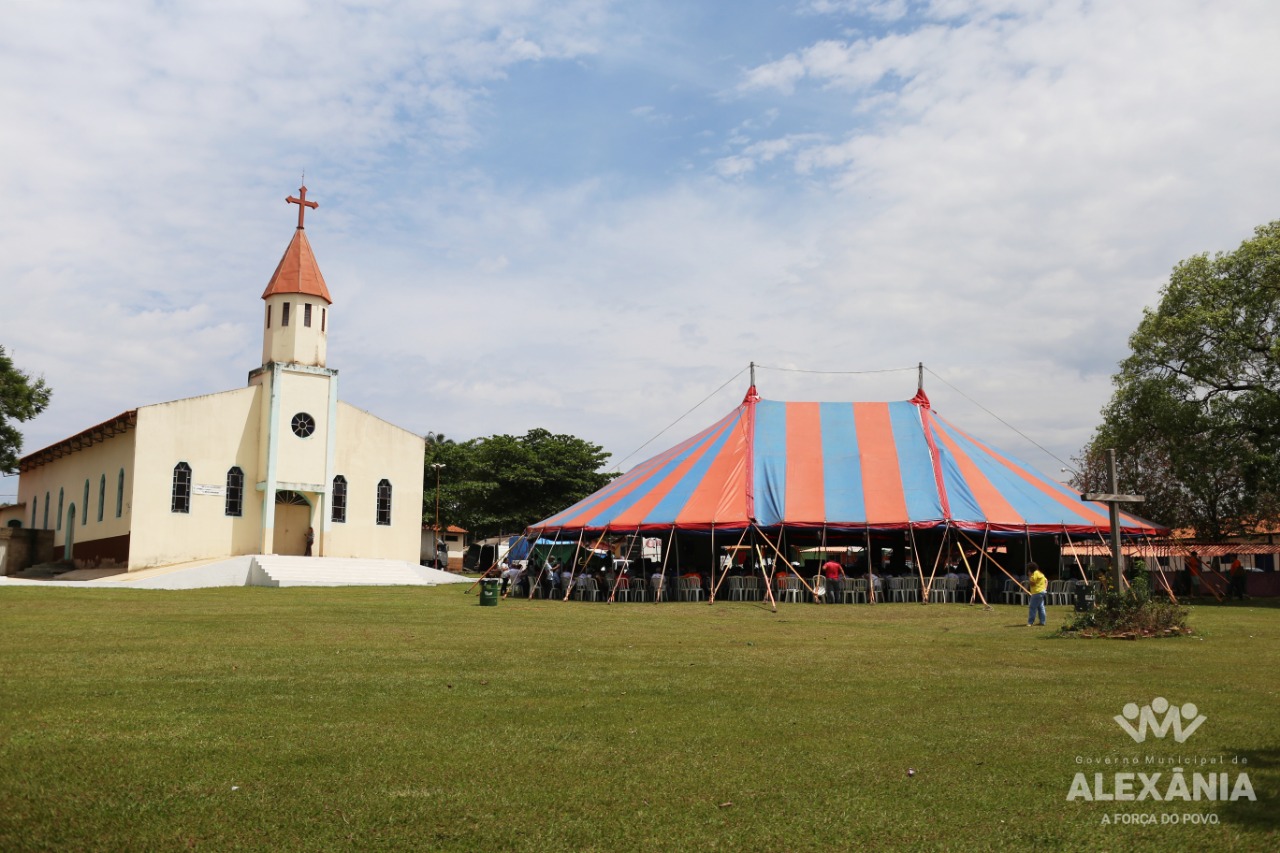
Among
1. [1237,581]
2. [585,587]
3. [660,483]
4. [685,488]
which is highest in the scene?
[660,483]

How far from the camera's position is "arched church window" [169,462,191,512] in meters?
30.1

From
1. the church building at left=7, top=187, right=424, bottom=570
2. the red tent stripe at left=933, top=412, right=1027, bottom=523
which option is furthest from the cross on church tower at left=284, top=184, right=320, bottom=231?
the red tent stripe at left=933, top=412, right=1027, bottom=523

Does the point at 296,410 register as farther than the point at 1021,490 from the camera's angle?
Yes

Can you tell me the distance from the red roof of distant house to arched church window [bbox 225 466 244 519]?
5.51 m

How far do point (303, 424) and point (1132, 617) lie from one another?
24.7m

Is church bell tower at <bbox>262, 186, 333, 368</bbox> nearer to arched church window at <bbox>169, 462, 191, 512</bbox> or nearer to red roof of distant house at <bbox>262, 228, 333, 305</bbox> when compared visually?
red roof of distant house at <bbox>262, 228, 333, 305</bbox>

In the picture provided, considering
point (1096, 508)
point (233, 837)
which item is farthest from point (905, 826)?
point (1096, 508)

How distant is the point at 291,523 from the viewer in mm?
32219

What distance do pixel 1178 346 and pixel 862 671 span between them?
1908cm

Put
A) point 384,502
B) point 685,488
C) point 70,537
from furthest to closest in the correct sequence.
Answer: point 70,537 → point 384,502 → point 685,488

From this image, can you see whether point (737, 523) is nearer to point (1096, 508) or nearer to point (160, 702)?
point (1096, 508)

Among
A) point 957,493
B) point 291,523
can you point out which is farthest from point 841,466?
point 291,523

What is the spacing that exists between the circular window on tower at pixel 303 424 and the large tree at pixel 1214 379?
2171 centimetres

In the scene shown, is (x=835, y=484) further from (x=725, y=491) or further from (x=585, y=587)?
(x=585, y=587)
